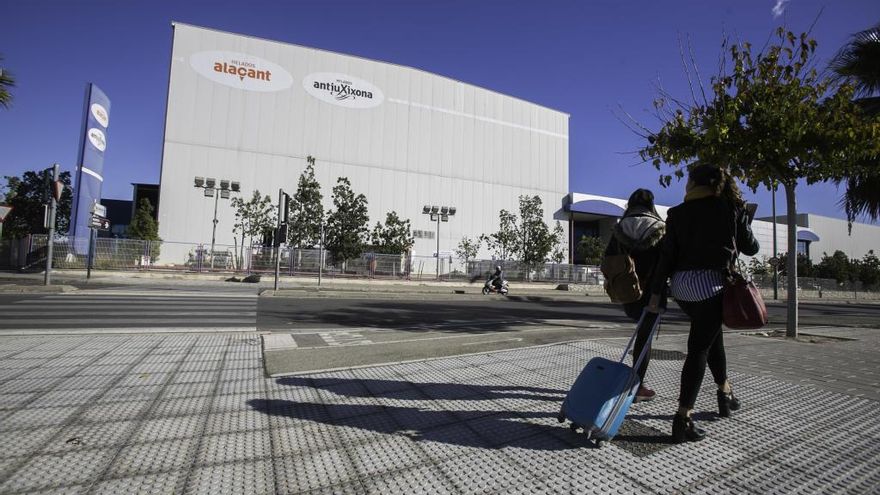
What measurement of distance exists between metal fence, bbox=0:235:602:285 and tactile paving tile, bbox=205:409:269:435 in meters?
18.2

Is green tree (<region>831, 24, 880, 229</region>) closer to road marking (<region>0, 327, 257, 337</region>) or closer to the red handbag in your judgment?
the red handbag

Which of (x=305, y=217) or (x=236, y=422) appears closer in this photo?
(x=236, y=422)

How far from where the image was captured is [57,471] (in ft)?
6.32

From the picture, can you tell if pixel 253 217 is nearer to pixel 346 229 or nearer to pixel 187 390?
pixel 346 229

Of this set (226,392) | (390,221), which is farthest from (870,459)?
(390,221)

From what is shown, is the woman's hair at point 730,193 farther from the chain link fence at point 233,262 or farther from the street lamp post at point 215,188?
the street lamp post at point 215,188

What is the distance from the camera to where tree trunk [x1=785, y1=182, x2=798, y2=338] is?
24.5 ft

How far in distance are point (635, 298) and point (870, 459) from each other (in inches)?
54.0

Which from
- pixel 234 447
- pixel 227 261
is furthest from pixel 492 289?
pixel 234 447

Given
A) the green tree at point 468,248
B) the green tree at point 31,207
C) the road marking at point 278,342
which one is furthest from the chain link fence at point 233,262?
the green tree at point 31,207

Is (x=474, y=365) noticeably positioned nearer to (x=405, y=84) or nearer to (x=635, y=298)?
(x=635, y=298)

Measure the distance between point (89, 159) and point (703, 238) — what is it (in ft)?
112

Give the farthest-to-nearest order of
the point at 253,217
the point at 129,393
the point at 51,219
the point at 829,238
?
the point at 829,238
the point at 253,217
the point at 51,219
the point at 129,393

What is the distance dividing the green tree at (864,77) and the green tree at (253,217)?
102 ft
